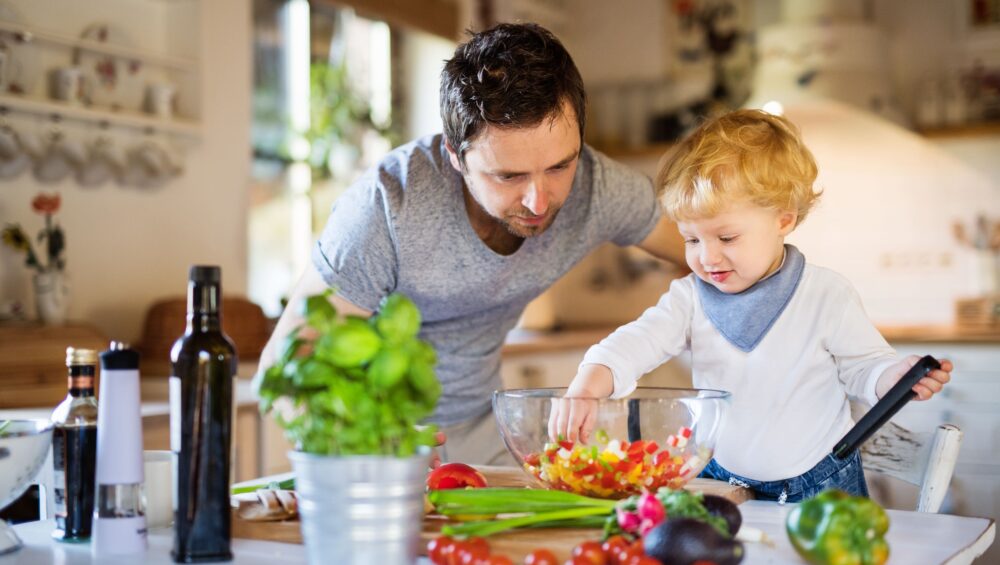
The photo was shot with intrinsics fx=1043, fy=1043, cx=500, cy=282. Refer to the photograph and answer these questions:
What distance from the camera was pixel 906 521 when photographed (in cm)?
121

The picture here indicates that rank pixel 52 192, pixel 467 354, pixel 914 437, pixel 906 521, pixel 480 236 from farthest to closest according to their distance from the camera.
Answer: pixel 52 192, pixel 467 354, pixel 480 236, pixel 914 437, pixel 906 521

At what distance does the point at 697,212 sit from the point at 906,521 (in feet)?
1.78

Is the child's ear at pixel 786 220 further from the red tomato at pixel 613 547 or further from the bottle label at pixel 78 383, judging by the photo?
the bottle label at pixel 78 383

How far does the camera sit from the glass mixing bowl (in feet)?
4.08

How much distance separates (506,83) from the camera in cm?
163

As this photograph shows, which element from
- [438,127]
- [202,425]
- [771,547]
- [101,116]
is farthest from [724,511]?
[438,127]

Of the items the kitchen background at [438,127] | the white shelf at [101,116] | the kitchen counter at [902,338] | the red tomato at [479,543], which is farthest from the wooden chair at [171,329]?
the red tomato at [479,543]

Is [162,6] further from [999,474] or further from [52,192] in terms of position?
[999,474]

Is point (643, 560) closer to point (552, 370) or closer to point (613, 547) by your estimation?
point (613, 547)

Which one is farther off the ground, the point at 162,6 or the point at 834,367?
the point at 162,6

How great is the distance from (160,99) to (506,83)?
1913 mm

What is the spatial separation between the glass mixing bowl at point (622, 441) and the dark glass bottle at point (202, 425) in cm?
42

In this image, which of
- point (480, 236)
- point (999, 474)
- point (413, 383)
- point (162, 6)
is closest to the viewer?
point (413, 383)

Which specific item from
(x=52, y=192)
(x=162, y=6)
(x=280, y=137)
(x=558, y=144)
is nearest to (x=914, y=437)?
(x=558, y=144)
